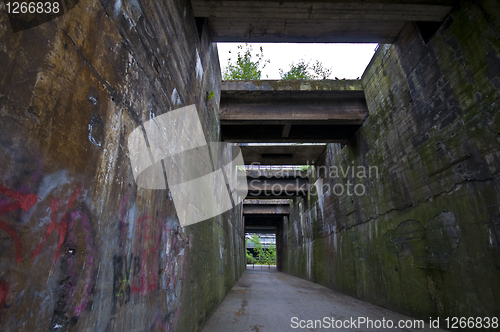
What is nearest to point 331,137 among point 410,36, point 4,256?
point 410,36

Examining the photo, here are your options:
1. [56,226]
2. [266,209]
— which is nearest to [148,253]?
[56,226]

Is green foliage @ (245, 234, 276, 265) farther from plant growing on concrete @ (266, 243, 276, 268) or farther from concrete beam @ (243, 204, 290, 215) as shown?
concrete beam @ (243, 204, 290, 215)

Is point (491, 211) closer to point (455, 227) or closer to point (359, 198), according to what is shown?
point (455, 227)

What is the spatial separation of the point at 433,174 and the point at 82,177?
5.29m

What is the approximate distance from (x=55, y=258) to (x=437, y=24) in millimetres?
6241

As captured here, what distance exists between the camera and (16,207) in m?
1.19

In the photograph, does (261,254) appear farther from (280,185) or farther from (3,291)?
(3,291)

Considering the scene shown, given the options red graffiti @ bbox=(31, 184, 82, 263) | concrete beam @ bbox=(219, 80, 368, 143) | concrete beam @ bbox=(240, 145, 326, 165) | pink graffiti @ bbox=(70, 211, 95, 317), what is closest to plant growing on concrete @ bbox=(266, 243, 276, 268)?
concrete beam @ bbox=(240, 145, 326, 165)

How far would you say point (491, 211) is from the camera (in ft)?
11.4

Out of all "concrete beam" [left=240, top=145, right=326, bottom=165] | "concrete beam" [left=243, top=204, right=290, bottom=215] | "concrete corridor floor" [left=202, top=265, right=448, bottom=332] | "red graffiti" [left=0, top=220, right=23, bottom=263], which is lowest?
"concrete corridor floor" [left=202, top=265, right=448, bottom=332]

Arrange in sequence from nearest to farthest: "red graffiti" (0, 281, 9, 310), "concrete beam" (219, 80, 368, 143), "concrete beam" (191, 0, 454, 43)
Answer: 1. "red graffiti" (0, 281, 9, 310)
2. "concrete beam" (191, 0, 454, 43)
3. "concrete beam" (219, 80, 368, 143)

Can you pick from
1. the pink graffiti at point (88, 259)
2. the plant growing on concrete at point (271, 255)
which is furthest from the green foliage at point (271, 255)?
the pink graffiti at point (88, 259)

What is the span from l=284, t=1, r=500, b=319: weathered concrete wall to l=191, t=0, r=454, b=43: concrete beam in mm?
457

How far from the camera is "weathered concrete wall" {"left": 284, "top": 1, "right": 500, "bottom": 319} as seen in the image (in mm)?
3549
